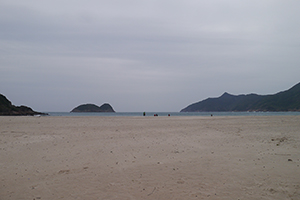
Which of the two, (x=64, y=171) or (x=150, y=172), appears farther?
(x=64, y=171)

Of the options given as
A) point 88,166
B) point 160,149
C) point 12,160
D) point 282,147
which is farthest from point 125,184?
point 282,147

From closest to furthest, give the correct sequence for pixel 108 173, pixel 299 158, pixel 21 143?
pixel 108 173 → pixel 299 158 → pixel 21 143

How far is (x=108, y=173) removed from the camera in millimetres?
7074

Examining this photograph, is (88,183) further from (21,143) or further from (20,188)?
(21,143)

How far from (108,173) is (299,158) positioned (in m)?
7.57

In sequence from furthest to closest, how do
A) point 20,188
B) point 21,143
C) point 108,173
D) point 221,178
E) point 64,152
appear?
point 21,143
point 64,152
point 108,173
point 221,178
point 20,188

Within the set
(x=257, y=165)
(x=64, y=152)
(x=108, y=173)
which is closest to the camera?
(x=108, y=173)

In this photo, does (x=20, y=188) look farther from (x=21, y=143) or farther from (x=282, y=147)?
(x=282, y=147)

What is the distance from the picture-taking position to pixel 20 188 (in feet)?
19.6

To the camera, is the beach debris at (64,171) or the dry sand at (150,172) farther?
the beach debris at (64,171)

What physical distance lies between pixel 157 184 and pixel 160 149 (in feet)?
14.1

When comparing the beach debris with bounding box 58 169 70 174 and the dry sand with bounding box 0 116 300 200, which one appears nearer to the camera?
the dry sand with bounding box 0 116 300 200

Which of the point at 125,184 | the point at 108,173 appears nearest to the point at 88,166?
the point at 108,173

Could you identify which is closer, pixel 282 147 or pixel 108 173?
pixel 108 173
